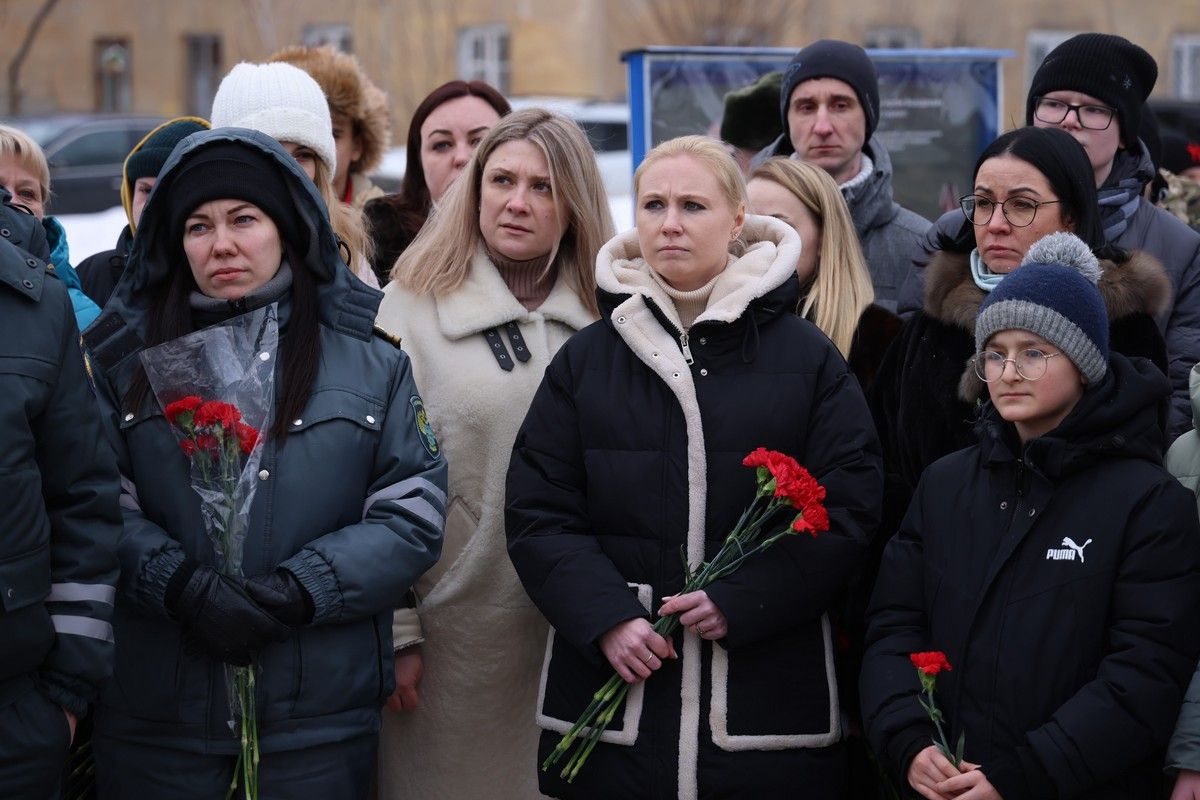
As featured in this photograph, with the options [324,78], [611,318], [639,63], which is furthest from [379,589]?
[639,63]

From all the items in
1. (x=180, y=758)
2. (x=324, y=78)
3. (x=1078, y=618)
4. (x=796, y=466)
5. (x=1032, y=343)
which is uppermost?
(x=324, y=78)

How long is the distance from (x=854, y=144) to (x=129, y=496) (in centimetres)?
292

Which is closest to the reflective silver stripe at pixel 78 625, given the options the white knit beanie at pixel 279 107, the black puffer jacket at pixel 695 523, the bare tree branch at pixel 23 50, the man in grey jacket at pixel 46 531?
the man in grey jacket at pixel 46 531

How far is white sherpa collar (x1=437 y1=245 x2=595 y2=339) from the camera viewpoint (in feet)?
14.0

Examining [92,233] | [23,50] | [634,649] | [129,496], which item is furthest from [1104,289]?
[23,50]

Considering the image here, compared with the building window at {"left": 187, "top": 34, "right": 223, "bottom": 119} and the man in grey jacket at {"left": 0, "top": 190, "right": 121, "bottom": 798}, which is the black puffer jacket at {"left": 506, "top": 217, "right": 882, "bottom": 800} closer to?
the man in grey jacket at {"left": 0, "top": 190, "right": 121, "bottom": 798}

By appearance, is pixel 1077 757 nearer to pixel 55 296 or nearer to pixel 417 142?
pixel 55 296

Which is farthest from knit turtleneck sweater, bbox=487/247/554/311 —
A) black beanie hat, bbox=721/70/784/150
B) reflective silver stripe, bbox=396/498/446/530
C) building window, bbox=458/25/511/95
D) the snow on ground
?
building window, bbox=458/25/511/95

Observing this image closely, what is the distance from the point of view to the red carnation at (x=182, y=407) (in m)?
3.47

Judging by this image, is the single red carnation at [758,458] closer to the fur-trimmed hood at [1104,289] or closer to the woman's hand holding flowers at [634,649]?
the woman's hand holding flowers at [634,649]

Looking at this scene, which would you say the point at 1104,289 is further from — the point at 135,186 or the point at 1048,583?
the point at 135,186

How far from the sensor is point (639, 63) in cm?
763

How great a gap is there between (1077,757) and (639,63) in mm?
5083

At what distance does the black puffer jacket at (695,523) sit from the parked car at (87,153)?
40.2 feet
